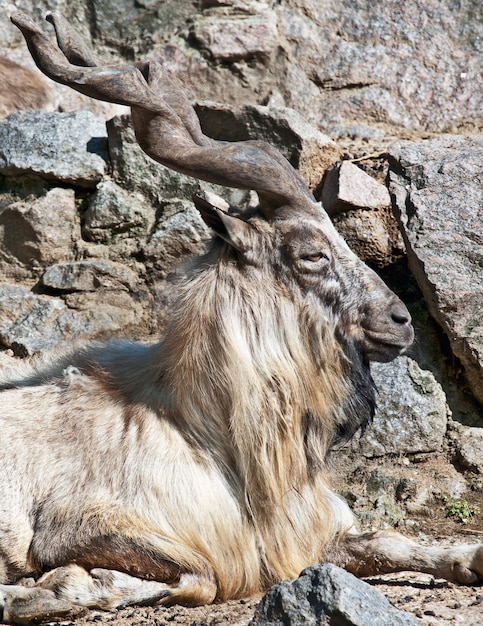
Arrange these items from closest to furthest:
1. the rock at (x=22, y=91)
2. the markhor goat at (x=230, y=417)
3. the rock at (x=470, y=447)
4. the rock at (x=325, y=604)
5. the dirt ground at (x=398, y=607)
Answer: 1. the rock at (x=325, y=604)
2. the dirt ground at (x=398, y=607)
3. the markhor goat at (x=230, y=417)
4. the rock at (x=470, y=447)
5. the rock at (x=22, y=91)

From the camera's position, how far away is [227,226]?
437cm

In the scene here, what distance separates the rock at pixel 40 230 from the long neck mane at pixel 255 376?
8.62 feet

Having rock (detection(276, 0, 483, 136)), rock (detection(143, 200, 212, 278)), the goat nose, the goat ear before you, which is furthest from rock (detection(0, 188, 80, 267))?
the goat nose

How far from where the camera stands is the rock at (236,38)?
7.75m

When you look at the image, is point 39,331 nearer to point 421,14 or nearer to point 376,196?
point 376,196

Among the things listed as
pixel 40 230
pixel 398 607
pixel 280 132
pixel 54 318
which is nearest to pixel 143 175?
pixel 40 230

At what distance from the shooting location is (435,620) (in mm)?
3496

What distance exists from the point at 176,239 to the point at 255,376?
257cm

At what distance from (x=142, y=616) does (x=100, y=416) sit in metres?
1.04

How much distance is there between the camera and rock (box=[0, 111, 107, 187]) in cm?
688

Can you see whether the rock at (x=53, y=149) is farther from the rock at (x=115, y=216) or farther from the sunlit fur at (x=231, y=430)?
the sunlit fur at (x=231, y=430)

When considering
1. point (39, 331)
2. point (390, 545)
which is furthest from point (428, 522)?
point (39, 331)

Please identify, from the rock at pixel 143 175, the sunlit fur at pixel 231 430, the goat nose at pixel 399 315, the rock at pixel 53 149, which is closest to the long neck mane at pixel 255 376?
the sunlit fur at pixel 231 430

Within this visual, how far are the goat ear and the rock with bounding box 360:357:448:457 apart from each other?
1811 millimetres
